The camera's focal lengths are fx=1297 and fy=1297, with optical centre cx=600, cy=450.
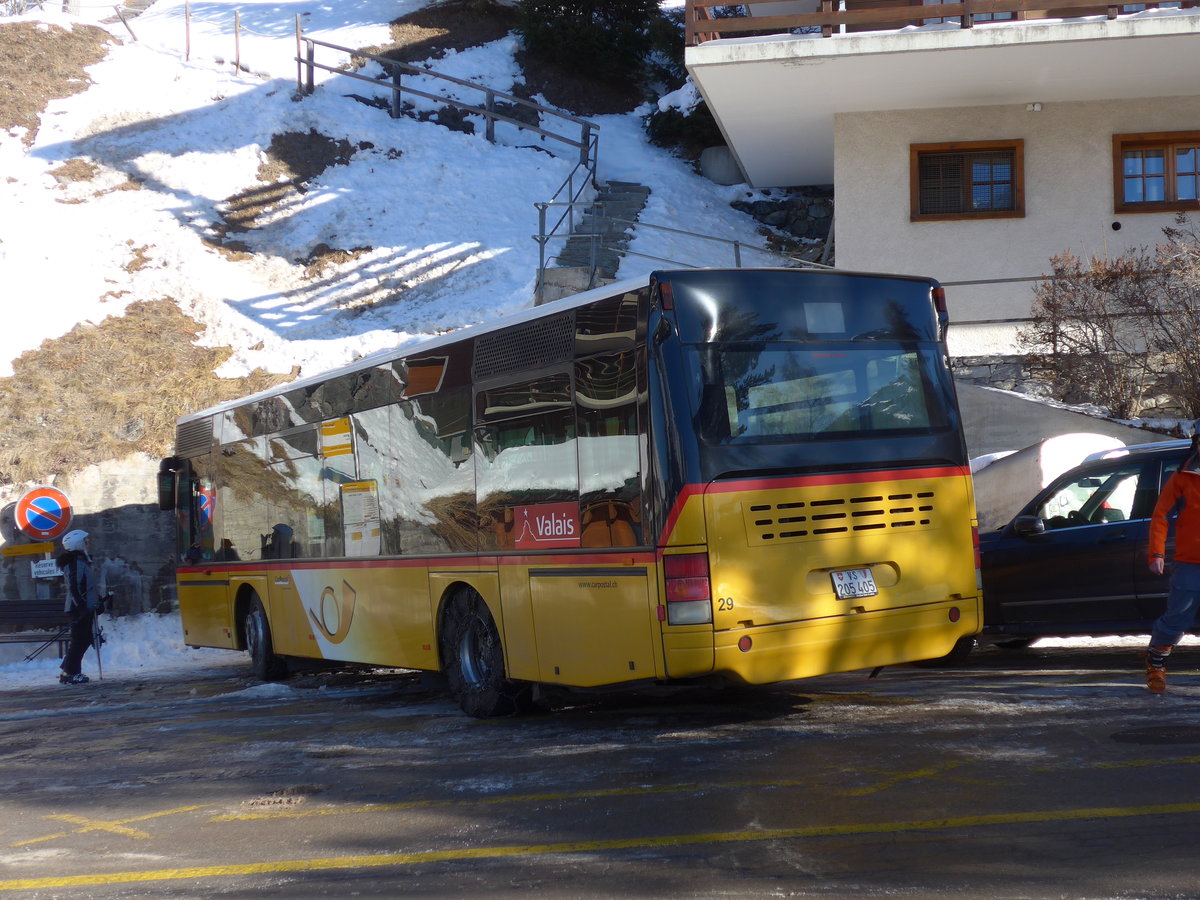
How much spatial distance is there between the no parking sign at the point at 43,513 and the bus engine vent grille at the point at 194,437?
221cm

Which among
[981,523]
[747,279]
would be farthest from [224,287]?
[747,279]

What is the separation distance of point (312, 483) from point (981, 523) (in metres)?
7.33

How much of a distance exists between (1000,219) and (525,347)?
44.5 ft

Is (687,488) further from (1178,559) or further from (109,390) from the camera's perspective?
Answer: (109,390)

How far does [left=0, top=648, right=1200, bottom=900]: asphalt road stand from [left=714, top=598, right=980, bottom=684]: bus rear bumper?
412 millimetres

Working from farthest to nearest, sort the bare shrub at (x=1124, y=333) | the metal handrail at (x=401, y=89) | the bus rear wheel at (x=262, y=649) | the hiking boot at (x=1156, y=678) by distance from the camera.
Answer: the metal handrail at (x=401, y=89) → the bare shrub at (x=1124, y=333) → the bus rear wheel at (x=262, y=649) → the hiking boot at (x=1156, y=678)

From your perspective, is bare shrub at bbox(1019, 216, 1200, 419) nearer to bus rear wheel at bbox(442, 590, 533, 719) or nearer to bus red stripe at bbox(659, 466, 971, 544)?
bus red stripe at bbox(659, 466, 971, 544)

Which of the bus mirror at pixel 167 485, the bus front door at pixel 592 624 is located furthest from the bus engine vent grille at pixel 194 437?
the bus front door at pixel 592 624

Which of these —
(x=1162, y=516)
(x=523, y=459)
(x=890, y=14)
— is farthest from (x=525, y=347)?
(x=890, y=14)

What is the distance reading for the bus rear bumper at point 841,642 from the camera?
7695 mm

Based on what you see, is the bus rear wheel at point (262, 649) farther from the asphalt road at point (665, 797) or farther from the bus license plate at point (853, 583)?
the bus license plate at point (853, 583)

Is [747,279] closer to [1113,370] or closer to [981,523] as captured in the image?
[981,523]

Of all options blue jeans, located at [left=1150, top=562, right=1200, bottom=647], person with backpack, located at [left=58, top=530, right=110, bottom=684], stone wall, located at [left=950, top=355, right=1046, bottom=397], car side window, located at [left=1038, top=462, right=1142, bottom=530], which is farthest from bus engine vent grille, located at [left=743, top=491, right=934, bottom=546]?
person with backpack, located at [left=58, top=530, right=110, bottom=684]

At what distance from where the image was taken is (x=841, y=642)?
807 centimetres
